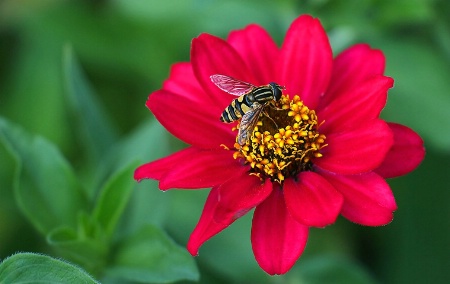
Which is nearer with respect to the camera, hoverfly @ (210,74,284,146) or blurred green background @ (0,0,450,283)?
hoverfly @ (210,74,284,146)

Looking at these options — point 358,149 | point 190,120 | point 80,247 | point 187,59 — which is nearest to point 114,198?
point 80,247

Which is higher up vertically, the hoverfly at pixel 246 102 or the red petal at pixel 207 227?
the hoverfly at pixel 246 102

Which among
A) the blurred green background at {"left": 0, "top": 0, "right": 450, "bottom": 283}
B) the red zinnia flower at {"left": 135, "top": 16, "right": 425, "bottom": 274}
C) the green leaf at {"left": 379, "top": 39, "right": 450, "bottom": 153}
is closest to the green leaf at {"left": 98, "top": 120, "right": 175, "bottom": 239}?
the blurred green background at {"left": 0, "top": 0, "right": 450, "bottom": 283}

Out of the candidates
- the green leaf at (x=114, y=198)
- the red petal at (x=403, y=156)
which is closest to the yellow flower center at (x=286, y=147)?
the red petal at (x=403, y=156)

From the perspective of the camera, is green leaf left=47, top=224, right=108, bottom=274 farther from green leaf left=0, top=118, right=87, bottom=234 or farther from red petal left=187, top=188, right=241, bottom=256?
red petal left=187, top=188, right=241, bottom=256

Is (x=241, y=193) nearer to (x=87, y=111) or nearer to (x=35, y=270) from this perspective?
(x=35, y=270)

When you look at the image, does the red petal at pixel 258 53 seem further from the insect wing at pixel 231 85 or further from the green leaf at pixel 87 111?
the green leaf at pixel 87 111
